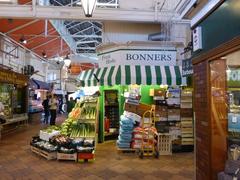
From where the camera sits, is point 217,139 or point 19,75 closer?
point 217,139

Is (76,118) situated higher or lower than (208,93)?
lower

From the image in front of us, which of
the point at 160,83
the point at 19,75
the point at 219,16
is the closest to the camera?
the point at 219,16

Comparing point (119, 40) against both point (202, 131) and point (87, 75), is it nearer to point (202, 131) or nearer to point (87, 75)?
point (87, 75)

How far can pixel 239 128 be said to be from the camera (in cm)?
400

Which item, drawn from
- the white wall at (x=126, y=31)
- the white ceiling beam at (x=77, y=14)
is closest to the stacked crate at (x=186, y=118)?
the white ceiling beam at (x=77, y=14)

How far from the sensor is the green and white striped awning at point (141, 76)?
8.38 meters

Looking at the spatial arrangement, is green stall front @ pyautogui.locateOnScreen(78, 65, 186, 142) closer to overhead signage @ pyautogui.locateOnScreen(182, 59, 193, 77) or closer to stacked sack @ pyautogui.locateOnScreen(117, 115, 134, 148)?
stacked sack @ pyautogui.locateOnScreen(117, 115, 134, 148)

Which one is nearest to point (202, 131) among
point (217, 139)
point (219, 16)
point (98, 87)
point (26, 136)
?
point (217, 139)

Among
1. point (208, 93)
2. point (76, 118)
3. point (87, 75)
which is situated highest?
point (87, 75)

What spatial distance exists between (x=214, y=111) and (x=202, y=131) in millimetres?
395

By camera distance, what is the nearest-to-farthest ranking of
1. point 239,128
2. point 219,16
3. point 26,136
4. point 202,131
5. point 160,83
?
1. point 219,16
2. point 239,128
3. point 202,131
4. point 160,83
5. point 26,136

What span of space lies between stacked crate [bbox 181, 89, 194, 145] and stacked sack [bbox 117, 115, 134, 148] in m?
1.51

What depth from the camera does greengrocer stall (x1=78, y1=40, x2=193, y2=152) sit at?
8.23 metres

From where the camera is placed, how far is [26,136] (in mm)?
11367
